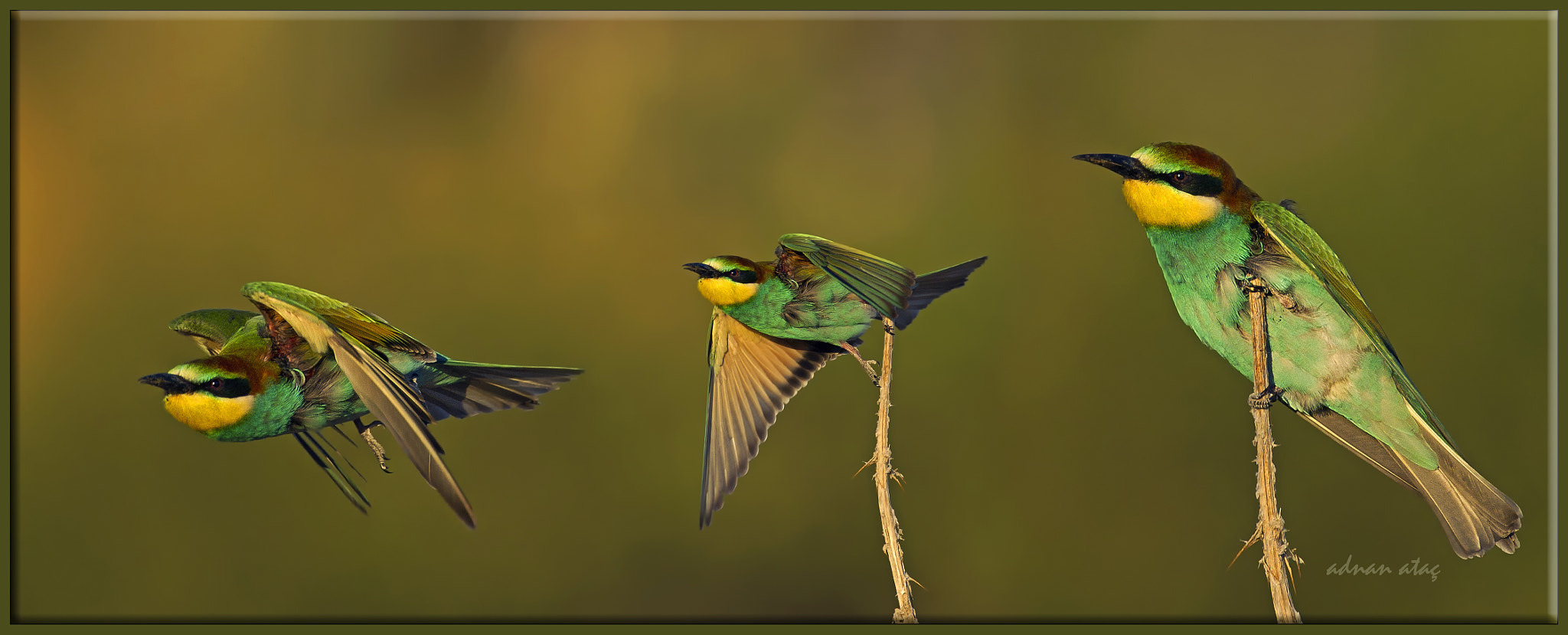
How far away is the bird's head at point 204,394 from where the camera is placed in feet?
4.65

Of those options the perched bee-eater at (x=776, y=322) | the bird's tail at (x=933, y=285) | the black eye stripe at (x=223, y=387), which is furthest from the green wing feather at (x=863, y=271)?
the black eye stripe at (x=223, y=387)

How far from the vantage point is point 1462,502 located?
1.68 meters

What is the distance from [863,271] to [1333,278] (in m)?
0.77

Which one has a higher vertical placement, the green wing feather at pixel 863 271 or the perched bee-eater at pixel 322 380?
the green wing feather at pixel 863 271

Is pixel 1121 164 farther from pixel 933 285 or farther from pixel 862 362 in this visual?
pixel 862 362

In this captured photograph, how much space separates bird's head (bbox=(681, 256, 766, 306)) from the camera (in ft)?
6.08

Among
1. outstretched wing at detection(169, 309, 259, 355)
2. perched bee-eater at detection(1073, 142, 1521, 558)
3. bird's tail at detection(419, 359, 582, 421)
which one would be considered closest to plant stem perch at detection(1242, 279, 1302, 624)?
perched bee-eater at detection(1073, 142, 1521, 558)

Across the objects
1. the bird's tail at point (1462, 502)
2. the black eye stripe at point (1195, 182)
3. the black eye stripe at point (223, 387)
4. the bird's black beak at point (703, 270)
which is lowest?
the bird's tail at point (1462, 502)

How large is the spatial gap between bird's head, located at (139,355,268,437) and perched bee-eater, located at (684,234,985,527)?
734 millimetres

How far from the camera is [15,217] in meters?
1.86

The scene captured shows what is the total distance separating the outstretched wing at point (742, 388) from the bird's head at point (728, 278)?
0.14 m

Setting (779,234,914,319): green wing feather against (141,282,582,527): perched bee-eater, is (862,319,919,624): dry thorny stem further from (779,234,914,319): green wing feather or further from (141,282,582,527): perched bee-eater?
(141,282,582,527): perched bee-eater

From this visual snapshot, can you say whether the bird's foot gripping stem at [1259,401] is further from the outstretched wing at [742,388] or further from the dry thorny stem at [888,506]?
the outstretched wing at [742,388]

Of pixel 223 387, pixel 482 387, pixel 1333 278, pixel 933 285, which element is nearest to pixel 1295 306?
pixel 1333 278
